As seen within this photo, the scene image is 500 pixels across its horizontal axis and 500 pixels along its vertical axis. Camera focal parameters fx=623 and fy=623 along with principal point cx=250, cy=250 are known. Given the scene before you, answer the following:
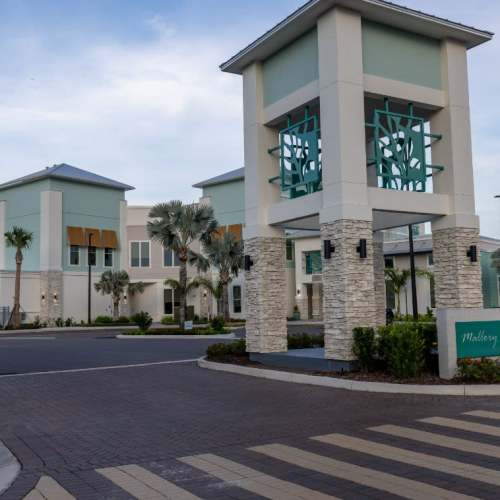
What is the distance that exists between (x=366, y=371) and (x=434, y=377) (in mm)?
1545

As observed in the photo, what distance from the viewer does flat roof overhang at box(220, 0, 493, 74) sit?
583 inches

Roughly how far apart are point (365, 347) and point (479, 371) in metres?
2.46

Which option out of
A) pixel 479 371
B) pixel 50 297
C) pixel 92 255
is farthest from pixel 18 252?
pixel 479 371

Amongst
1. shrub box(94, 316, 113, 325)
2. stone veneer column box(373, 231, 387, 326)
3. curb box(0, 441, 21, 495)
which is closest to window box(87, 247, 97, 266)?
shrub box(94, 316, 113, 325)

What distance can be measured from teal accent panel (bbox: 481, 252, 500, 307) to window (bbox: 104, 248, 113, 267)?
2929 centimetres

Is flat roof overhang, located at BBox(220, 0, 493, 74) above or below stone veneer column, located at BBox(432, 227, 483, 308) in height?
above

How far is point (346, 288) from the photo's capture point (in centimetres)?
1431

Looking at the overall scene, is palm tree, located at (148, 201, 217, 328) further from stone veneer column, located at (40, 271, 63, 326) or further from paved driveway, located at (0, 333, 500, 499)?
paved driveway, located at (0, 333, 500, 499)

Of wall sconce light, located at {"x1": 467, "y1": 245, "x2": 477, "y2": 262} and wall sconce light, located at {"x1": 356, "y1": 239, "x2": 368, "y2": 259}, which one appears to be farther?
wall sconce light, located at {"x1": 467, "y1": 245, "x2": 477, "y2": 262}

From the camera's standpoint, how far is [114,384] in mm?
14891

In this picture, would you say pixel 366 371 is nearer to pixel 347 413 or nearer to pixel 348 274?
pixel 348 274

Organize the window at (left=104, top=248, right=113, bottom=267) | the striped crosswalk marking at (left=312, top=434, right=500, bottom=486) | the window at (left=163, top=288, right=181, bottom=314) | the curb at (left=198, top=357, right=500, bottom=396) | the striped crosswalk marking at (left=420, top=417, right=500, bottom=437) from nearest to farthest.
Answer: the striped crosswalk marking at (left=312, top=434, right=500, bottom=486) < the striped crosswalk marking at (left=420, top=417, right=500, bottom=437) < the curb at (left=198, top=357, right=500, bottom=396) < the window at (left=104, top=248, right=113, bottom=267) < the window at (left=163, top=288, right=181, bottom=314)

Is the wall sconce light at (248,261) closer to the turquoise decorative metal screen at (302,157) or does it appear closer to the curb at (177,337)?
the turquoise decorative metal screen at (302,157)

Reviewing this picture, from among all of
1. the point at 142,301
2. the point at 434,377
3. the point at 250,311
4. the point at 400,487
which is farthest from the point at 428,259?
the point at 400,487
